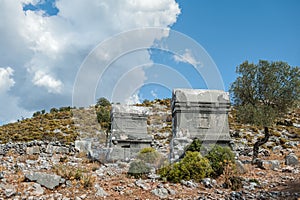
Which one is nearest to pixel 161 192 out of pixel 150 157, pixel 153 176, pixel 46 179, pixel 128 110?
pixel 153 176

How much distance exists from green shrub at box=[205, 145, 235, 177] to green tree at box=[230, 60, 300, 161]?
572cm

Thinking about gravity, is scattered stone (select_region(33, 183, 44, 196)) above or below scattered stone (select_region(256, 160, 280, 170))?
below

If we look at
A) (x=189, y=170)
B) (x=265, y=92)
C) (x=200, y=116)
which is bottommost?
(x=189, y=170)

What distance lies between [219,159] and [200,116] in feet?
11.7

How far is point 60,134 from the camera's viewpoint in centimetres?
3234

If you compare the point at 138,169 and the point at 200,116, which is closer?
the point at 138,169

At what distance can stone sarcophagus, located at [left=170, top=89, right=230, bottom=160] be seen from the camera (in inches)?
527

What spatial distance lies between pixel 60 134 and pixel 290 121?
28.4m

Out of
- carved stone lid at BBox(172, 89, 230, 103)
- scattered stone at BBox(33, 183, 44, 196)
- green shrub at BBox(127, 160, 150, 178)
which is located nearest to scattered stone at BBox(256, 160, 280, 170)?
carved stone lid at BBox(172, 89, 230, 103)

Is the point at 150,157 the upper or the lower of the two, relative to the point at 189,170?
upper

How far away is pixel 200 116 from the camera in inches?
542

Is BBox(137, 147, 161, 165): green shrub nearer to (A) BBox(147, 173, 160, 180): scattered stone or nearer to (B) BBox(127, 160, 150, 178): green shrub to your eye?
(B) BBox(127, 160, 150, 178): green shrub

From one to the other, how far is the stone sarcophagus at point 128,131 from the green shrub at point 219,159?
637cm

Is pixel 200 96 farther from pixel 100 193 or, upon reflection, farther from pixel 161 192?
pixel 100 193
